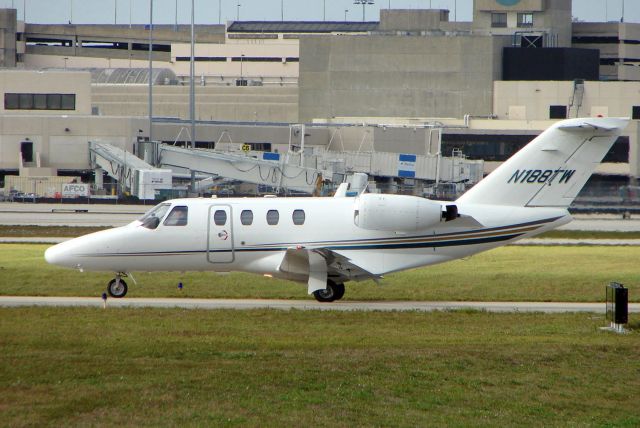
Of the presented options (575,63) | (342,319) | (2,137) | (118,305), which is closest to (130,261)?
(118,305)

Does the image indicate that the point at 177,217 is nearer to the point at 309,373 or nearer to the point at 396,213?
the point at 396,213

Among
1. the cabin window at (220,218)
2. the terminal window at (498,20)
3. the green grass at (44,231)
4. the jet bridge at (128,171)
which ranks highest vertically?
the terminal window at (498,20)

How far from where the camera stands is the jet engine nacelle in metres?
29.2

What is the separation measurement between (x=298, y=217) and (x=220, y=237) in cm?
204

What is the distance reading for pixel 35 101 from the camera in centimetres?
8844

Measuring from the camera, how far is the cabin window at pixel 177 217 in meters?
30.3

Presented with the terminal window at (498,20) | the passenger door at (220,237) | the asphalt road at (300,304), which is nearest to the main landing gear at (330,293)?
the asphalt road at (300,304)

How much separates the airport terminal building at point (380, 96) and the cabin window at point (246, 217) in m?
50.8

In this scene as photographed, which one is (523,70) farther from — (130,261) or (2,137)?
(130,261)

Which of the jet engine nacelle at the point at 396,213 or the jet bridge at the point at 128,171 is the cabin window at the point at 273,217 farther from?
the jet bridge at the point at 128,171

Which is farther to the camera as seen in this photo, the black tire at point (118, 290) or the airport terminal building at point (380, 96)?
the airport terminal building at point (380, 96)

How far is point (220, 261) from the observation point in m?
30.2

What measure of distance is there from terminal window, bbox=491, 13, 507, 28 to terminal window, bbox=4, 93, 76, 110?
51.0 metres

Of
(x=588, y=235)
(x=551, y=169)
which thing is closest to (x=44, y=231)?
(x=588, y=235)
